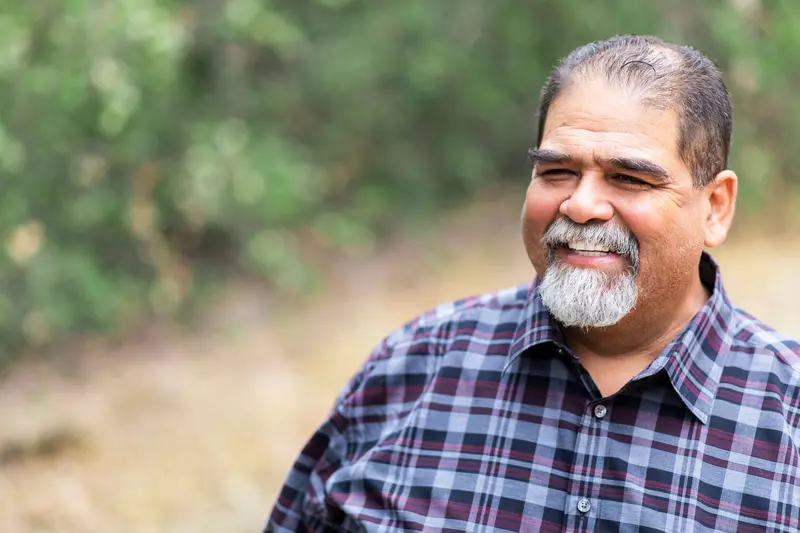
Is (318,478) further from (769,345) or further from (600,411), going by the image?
(769,345)

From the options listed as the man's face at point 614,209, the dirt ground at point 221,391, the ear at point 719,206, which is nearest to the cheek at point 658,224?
the man's face at point 614,209

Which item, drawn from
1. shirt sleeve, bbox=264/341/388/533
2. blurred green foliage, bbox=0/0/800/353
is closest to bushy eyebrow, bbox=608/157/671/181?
shirt sleeve, bbox=264/341/388/533

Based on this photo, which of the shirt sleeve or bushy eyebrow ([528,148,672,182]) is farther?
the shirt sleeve

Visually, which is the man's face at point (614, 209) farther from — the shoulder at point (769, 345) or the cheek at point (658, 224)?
the shoulder at point (769, 345)

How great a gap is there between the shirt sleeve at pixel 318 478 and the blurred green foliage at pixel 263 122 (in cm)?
224

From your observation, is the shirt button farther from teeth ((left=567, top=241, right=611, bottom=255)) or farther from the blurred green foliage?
the blurred green foliage

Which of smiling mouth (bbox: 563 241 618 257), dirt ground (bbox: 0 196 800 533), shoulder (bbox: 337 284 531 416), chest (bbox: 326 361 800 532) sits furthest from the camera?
dirt ground (bbox: 0 196 800 533)

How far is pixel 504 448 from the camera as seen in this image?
1.82 m

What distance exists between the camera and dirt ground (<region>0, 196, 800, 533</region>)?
4113 mm

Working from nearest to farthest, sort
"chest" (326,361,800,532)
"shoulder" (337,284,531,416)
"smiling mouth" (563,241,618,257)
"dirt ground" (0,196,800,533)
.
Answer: "chest" (326,361,800,532) < "smiling mouth" (563,241,618,257) < "shoulder" (337,284,531,416) < "dirt ground" (0,196,800,533)

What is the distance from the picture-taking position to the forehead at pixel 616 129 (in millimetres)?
1706

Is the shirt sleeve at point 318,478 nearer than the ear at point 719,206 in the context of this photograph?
No

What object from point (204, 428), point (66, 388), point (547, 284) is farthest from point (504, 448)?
point (66, 388)

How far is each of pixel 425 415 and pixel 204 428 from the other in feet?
10.0
